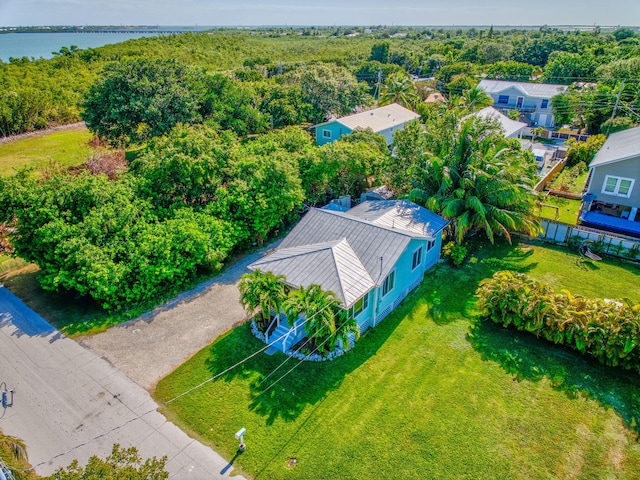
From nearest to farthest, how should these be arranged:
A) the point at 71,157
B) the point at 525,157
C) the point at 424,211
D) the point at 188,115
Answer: the point at 424,211
the point at 525,157
the point at 188,115
the point at 71,157

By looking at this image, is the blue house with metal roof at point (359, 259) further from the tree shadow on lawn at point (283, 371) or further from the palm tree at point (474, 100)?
the palm tree at point (474, 100)

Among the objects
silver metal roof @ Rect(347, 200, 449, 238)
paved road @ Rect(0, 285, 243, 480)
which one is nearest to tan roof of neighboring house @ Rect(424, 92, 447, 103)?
silver metal roof @ Rect(347, 200, 449, 238)

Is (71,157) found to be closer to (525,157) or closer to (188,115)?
(188,115)

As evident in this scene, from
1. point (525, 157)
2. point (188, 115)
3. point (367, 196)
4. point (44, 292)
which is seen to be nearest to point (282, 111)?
point (188, 115)

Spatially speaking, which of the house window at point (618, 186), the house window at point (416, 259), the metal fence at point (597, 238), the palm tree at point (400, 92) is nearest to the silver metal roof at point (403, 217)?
the house window at point (416, 259)

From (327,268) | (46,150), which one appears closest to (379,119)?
(327,268)

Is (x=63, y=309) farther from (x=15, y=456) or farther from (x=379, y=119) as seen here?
(x=379, y=119)

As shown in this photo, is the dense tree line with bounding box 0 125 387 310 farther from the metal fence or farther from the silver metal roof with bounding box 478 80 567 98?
the silver metal roof with bounding box 478 80 567 98
